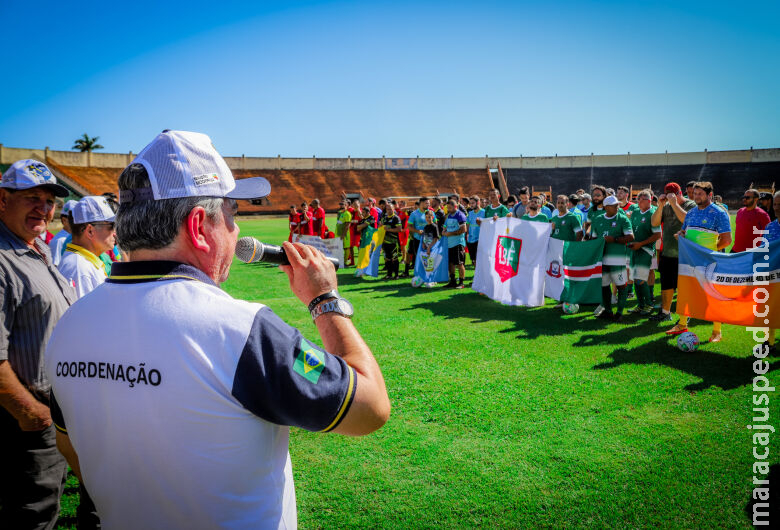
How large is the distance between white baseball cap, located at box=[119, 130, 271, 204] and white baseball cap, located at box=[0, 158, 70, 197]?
1887 millimetres

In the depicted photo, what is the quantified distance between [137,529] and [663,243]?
8890 mm

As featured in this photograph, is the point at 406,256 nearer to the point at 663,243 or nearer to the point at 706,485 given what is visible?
the point at 663,243

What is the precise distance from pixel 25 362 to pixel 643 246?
354 inches

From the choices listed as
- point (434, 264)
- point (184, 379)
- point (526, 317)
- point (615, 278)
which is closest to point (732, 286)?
point (615, 278)

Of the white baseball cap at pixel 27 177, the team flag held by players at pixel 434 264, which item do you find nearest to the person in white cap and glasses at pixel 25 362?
the white baseball cap at pixel 27 177

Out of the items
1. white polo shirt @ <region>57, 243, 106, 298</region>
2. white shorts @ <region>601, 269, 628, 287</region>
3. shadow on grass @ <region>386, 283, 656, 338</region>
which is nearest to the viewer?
white polo shirt @ <region>57, 243, 106, 298</region>

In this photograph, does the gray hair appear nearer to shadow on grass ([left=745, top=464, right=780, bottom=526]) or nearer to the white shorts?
→ shadow on grass ([left=745, top=464, right=780, bottom=526])

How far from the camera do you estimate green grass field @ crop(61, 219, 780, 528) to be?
9.95ft

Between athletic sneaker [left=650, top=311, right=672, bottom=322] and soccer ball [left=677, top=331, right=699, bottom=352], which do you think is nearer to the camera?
soccer ball [left=677, top=331, right=699, bottom=352]

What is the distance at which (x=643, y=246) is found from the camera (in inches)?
320

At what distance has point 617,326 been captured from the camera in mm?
7477

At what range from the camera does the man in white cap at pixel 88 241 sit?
3.30 m

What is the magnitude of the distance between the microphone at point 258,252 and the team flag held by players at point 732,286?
6.69m

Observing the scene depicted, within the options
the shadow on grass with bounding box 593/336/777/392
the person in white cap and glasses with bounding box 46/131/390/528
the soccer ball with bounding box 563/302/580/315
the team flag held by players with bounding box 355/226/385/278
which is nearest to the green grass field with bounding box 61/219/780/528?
the shadow on grass with bounding box 593/336/777/392
